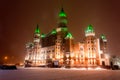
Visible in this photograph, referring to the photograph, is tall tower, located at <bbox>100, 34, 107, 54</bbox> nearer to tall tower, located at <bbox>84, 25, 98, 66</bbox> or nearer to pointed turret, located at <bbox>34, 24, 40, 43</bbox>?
tall tower, located at <bbox>84, 25, 98, 66</bbox>

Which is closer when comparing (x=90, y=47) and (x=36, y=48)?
(x=90, y=47)

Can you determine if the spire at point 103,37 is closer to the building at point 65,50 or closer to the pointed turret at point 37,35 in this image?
the building at point 65,50

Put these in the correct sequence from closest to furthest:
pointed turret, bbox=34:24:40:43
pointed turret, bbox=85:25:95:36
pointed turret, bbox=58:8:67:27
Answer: pointed turret, bbox=85:25:95:36 < pointed turret, bbox=58:8:67:27 < pointed turret, bbox=34:24:40:43

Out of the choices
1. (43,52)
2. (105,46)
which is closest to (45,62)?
(43,52)

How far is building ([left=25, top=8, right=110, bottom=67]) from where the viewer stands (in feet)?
266

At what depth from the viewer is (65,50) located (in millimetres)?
88375

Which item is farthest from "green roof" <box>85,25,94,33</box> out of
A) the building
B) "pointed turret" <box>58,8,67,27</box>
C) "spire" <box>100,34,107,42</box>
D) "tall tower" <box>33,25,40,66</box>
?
"tall tower" <box>33,25,40,66</box>

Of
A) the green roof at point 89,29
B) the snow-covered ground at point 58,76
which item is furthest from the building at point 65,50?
the snow-covered ground at point 58,76

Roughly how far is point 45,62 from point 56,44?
1135 cm

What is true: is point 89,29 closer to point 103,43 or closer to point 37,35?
point 103,43

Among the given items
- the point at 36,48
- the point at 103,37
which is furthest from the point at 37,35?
the point at 103,37

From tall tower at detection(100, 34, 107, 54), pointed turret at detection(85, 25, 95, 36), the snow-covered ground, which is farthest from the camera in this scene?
tall tower at detection(100, 34, 107, 54)

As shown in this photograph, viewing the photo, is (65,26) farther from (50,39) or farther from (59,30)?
(50,39)

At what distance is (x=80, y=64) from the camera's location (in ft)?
267
